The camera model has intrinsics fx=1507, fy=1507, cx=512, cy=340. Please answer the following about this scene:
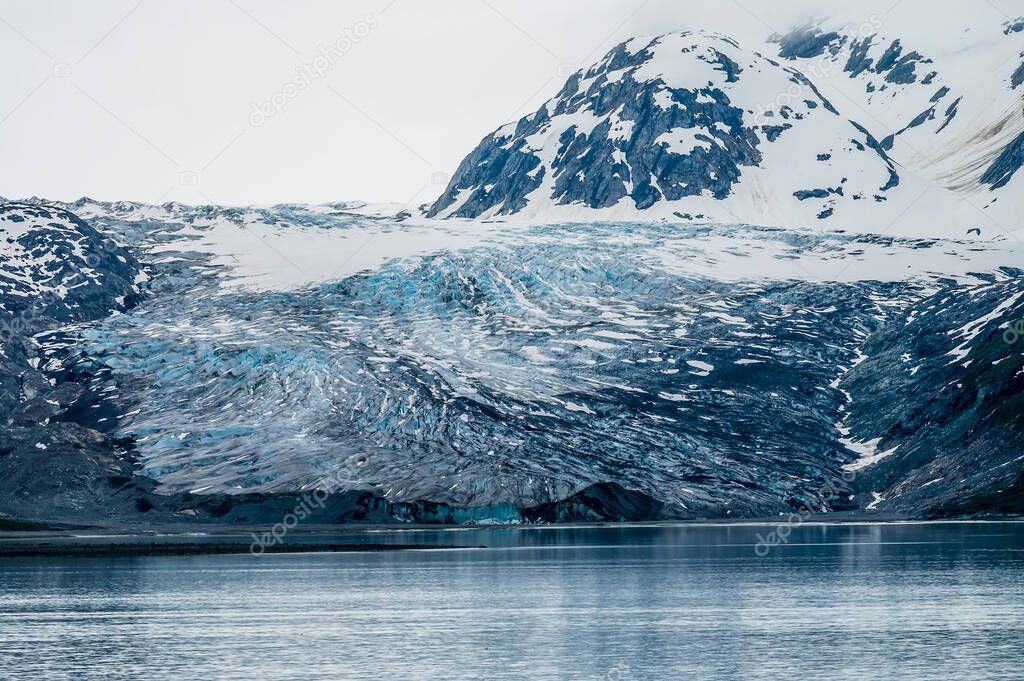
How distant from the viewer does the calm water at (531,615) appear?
64.4 m

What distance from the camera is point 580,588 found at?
10088 cm

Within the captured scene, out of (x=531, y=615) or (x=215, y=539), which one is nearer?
(x=531, y=615)

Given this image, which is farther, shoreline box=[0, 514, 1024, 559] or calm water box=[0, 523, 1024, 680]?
shoreline box=[0, 514, 1024, 559]

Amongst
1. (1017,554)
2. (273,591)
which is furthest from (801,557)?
(273,591)

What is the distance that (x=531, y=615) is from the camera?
84.4 meters

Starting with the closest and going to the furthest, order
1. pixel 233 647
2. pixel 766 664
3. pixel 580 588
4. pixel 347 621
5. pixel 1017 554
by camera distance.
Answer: pixel 766 664 → pixel 233 647 → pixel 347 621 → pixel 580 588 → pixel 1017 554

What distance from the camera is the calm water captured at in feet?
211

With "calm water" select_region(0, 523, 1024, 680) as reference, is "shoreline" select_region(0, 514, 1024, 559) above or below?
above

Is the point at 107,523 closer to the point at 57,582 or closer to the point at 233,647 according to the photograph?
the point at 57,582

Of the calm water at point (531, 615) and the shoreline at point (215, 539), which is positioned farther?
the shoreline at point (215, 539)

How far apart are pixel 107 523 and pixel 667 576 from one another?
361 feet

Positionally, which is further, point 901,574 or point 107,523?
point 107,523

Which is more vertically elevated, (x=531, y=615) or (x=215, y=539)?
(x=215, y=539)

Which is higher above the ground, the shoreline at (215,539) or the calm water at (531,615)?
the shoreline at (215,539)
